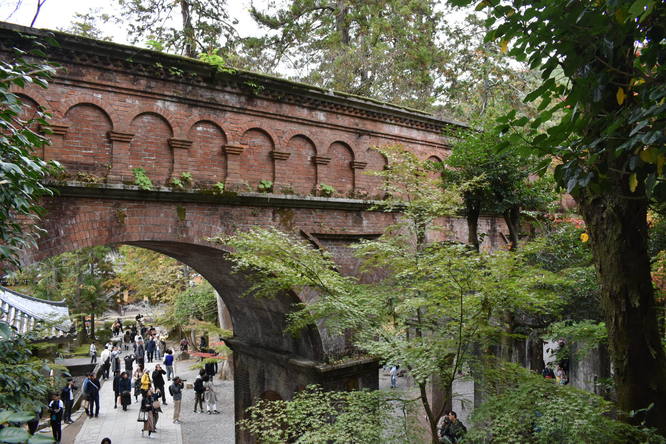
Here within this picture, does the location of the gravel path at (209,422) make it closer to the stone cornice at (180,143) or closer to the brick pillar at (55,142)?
the stone cornice at (180,143)

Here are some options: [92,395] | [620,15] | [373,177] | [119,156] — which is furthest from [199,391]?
[620,15]

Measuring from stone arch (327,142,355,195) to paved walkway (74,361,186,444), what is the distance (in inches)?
343

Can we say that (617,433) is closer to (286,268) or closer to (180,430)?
(286,268)

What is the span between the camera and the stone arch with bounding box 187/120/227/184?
8094 millimetres

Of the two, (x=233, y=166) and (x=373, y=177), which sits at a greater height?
(x=373, y=177)

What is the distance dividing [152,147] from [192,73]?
55.9 inches

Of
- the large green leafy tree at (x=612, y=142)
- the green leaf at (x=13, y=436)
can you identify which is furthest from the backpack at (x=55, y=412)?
the large green leafy tree at (x=612, y=142)

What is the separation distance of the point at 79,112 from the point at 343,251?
17.3ft

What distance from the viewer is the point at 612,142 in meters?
3.11

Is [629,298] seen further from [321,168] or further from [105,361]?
[105,361]

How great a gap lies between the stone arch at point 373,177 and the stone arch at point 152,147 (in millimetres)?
4180

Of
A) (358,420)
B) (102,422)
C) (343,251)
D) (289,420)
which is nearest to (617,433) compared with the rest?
(358,420)

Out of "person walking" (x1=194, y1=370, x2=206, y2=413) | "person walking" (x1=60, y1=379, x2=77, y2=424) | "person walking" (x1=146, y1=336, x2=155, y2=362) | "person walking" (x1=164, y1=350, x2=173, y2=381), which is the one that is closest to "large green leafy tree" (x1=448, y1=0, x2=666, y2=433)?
"person walking" (x1=60, y1=379, x2=77, y2=424)

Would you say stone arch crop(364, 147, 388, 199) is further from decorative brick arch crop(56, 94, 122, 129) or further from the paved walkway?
the paved walkway
